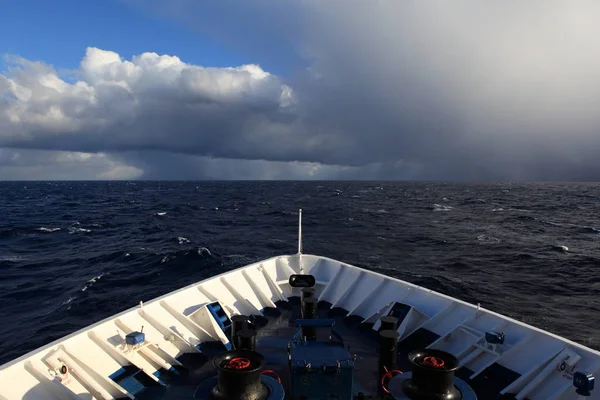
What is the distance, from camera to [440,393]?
6305 mm

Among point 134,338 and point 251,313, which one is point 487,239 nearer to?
point 251,313

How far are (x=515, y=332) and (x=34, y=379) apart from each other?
10360 millimetres

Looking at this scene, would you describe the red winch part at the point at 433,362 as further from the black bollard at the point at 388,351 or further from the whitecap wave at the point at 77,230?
the whitecap wave at the point at 77,230

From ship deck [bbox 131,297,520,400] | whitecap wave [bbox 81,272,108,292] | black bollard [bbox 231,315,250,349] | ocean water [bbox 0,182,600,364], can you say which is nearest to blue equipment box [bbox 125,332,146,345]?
ship deck [bbox 131,297,520,400]

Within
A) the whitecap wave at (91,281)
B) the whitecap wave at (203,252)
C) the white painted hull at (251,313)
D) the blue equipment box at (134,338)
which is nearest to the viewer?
the white painted hull at (251,313)

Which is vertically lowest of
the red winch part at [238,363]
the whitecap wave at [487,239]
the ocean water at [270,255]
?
the ocean water at [270,255]

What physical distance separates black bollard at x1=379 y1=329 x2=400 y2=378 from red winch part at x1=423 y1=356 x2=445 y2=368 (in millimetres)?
1630

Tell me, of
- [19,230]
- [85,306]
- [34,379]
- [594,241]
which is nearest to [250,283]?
[34,379]

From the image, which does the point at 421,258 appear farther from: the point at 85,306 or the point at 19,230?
the point at 19,230

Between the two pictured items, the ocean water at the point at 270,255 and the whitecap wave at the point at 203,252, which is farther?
the whitecap wave at the point at 203,252

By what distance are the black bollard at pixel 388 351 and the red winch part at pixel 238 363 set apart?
11.2 feet

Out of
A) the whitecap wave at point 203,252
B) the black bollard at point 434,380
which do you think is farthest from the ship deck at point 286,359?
the whitecap wave at point 203,252

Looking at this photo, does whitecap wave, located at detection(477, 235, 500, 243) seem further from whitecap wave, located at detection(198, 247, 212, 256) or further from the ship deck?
the ship deck

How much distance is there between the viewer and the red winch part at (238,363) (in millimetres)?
6346
